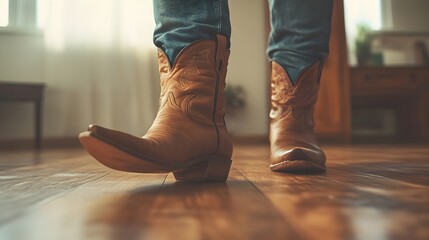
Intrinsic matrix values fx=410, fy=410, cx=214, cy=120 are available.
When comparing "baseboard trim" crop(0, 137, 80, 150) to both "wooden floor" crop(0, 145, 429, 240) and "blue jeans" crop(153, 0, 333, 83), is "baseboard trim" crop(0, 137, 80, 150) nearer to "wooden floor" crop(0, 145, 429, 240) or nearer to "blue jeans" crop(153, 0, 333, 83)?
"blue jeans" crop(153, 0, 333, 83)

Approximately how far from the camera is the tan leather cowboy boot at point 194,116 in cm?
54

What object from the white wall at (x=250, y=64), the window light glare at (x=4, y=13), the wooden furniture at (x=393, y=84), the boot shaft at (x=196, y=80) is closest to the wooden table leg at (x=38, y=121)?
the window light glare at (x=4, y=13)

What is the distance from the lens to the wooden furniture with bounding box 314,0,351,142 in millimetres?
2730

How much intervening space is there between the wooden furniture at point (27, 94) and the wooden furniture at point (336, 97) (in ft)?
5.83

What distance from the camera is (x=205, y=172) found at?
0.57 metres

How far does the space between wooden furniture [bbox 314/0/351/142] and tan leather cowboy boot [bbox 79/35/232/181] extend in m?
2.24

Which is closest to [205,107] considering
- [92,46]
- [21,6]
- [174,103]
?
[174,103]

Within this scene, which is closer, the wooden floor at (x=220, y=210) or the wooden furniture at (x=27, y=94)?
the wooden floor at (x=220, y=210)

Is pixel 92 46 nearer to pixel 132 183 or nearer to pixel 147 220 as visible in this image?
pixel 132 183

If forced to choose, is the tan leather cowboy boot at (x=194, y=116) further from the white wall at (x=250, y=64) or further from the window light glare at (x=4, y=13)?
the window light glare at (x=4, y=13)

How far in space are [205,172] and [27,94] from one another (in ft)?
7.32

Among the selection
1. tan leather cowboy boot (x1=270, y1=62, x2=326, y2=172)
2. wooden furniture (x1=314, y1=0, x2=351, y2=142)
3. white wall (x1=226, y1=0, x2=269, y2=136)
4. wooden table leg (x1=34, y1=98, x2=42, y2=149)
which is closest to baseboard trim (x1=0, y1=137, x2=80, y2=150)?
wooden table leg (x1=34, y1=98, x2=42, y2=149)

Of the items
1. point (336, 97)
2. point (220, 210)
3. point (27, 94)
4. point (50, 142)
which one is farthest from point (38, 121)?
point (220, 210)

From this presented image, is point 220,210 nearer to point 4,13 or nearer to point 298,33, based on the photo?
point 298,33
